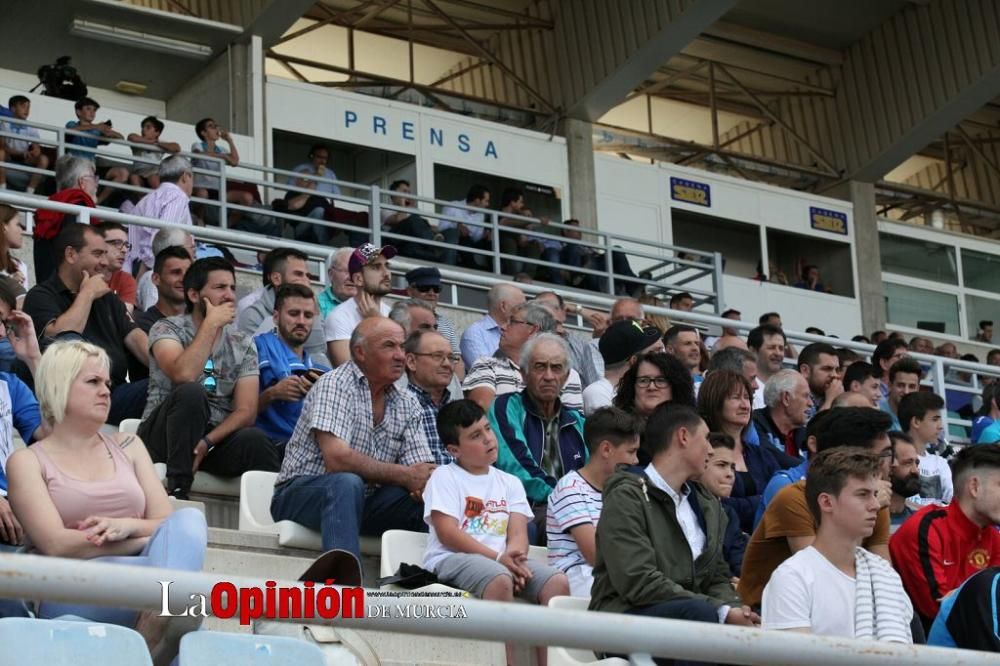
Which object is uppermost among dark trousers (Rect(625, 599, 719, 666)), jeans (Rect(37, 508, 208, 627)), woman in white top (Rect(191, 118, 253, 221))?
woman in white top (Rect(191, 118, 253, 221))

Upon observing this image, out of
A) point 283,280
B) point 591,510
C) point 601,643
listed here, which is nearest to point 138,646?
point 601,643

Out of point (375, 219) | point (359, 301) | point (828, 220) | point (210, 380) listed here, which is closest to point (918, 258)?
point (828, 220)

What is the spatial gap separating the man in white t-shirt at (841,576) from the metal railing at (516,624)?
106 centimetres

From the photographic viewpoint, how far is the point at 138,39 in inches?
569

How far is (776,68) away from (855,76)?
92 cm

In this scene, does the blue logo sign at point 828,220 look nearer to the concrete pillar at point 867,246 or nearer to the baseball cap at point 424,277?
the concrete pillar at point 867,246

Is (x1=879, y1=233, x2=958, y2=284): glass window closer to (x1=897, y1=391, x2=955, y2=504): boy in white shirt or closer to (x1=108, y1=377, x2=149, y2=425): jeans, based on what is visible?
(x1=897, y1=391, x2=955, y2=504): boy in white shirt

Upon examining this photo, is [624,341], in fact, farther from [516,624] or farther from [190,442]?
[516,624]

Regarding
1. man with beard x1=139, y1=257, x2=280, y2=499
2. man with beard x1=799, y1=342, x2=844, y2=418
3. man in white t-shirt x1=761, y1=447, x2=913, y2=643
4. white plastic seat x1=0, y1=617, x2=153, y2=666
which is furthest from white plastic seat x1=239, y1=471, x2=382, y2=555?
man with beard x1=799, y1=342, x2=844, y2=418

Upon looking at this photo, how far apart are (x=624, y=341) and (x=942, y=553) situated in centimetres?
254

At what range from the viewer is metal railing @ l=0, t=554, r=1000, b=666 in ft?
8.77

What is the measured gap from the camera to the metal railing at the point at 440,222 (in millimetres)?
11930

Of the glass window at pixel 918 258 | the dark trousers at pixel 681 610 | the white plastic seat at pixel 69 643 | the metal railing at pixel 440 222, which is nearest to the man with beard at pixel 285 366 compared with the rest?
the dark trousers at pixel 681 610

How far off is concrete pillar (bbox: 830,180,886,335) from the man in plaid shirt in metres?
13.1
